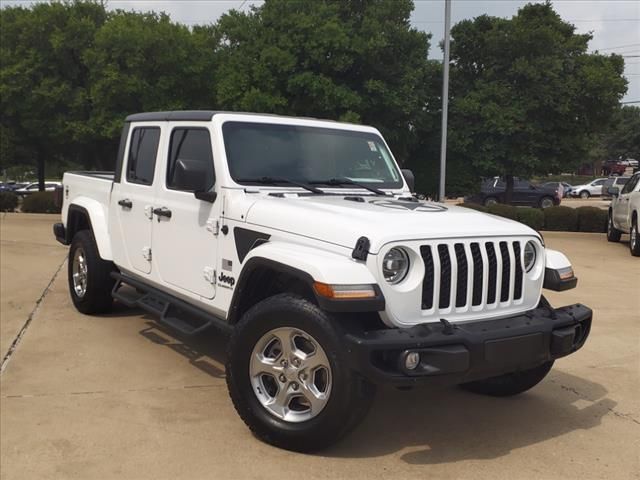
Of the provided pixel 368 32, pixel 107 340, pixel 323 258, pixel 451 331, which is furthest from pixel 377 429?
pixel 368 32

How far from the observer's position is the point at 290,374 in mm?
3432

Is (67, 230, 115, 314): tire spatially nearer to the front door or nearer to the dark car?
the front door

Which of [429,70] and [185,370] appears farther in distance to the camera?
[429,70]

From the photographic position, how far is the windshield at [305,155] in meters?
4.37

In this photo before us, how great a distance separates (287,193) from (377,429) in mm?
1651

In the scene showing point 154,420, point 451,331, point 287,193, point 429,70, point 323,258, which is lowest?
point 154,420

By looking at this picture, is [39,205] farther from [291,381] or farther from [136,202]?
[291,381]

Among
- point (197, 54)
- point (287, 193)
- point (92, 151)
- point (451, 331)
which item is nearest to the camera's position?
point (451, 331)

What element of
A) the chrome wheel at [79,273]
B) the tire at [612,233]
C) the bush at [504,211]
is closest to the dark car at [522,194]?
the bush at [504,211]

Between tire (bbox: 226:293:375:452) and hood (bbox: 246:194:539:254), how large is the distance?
416 mm

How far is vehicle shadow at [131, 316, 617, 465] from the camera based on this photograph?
11.7ft

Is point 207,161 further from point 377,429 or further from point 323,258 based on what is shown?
point 377,429

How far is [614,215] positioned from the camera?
44.2 ft

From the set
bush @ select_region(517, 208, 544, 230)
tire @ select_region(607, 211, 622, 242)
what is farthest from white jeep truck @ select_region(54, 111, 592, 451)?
bush @ select_region(517, 208, 544, 230)
